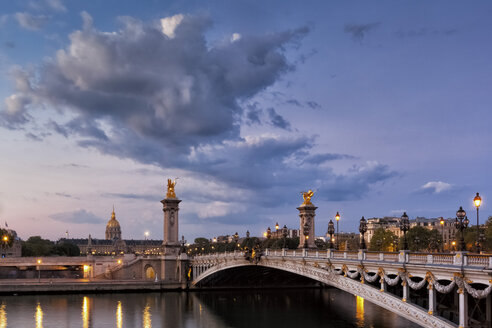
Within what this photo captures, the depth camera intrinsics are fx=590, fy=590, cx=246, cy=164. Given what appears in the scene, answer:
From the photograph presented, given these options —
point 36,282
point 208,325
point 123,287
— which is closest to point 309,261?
point 208,325

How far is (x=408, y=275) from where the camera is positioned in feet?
98.1

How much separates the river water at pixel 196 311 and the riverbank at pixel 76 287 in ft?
7.29

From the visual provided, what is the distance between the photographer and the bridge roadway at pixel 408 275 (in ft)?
81.3

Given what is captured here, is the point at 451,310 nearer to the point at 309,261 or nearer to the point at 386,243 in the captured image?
the point at 309,261

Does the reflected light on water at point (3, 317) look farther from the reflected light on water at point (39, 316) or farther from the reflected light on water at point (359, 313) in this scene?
the reflected light on water at point (359, 313)

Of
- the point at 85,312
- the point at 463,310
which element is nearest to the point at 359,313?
the point at 85,312

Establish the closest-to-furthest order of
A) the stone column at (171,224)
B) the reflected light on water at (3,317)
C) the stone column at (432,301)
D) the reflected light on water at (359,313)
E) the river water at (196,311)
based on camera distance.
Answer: the stone column at (432,301) < the reflected light on water at (3,317) < the reflected light on water at (359,313) < the river water at (196,311) < the stone column at (171,224)

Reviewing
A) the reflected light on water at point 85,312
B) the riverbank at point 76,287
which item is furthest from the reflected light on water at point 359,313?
the riverbank at point 76,287

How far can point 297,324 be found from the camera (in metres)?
53.6

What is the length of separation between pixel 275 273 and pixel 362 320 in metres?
24.3

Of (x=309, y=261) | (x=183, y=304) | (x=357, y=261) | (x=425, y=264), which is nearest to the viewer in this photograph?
(x=425, y=264)

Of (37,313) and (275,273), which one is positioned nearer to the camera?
(37,313)

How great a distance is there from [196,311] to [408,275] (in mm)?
37216

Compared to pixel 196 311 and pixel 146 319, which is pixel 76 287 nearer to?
pixel 196 311
